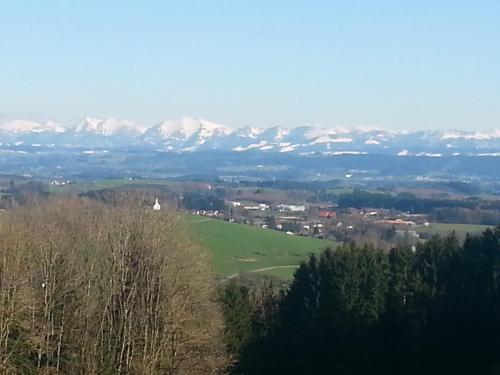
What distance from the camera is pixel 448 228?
56125 millimetres

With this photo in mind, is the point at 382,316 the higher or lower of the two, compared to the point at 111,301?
lower

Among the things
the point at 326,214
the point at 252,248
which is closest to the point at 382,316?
the point at 252,248

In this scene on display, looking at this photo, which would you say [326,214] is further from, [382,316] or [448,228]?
[382,316]

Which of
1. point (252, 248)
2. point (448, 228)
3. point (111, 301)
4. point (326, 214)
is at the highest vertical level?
point (111, 301)

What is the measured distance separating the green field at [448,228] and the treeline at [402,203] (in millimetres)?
12954

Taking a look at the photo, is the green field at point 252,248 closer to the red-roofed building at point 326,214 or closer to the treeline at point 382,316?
the treeline at point 382,316

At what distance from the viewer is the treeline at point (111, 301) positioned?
1716 centimetres

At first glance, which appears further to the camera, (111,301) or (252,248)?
(252,248)

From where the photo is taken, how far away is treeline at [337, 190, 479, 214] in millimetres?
74562

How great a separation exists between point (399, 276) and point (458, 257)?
2368mm

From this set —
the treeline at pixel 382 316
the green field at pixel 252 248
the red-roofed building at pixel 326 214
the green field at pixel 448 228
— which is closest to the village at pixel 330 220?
the red-roofed building at pixel 326 214

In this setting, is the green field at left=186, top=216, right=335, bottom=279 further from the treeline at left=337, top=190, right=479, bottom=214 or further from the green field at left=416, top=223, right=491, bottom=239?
the treeline at left=337, top=190, right=479, bottom=214

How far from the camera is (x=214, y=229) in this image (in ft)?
158

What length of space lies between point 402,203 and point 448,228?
21919mm
